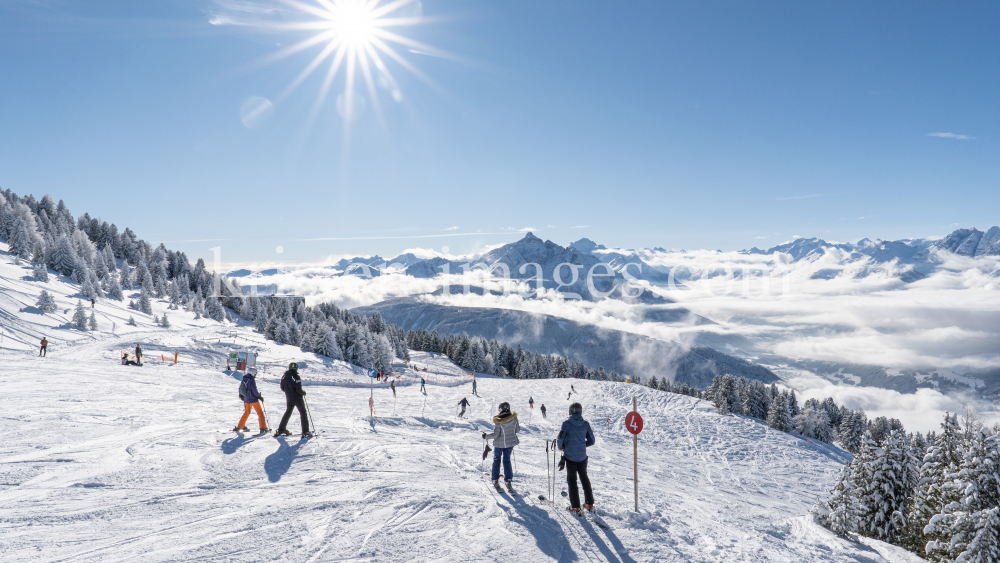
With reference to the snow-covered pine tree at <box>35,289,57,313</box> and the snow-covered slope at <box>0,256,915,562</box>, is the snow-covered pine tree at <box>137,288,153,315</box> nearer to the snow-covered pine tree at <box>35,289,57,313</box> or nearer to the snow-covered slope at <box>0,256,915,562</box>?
the snow-covered pine tree at <box>35,289,57,313</box>

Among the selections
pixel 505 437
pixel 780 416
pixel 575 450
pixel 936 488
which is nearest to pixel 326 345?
pixel 505 437

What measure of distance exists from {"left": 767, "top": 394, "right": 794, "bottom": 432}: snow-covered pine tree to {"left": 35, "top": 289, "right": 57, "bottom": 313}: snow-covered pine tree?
87.2 metres

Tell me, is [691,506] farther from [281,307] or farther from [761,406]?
[281,307]

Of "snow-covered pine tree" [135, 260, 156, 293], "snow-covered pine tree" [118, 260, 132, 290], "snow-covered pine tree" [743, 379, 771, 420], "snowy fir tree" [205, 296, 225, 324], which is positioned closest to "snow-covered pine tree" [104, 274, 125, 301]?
"snow-covered pine tree" [135, 260, 156, 293]

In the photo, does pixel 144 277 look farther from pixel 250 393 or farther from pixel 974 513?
pixel 974 513

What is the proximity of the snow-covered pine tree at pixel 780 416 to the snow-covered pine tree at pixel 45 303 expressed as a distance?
8715 centimetres

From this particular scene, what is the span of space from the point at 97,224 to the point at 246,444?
13393 cm

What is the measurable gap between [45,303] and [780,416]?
8817 cm

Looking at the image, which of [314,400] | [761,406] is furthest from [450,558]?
[761,406]

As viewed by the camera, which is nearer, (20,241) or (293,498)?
(293,498)

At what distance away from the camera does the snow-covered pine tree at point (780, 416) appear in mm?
55875

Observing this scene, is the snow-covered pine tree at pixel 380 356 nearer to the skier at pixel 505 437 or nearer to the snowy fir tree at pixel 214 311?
the snowy fir tree at pixel 214 311

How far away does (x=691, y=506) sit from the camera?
39.9ft

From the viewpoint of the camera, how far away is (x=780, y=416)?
55906mm
